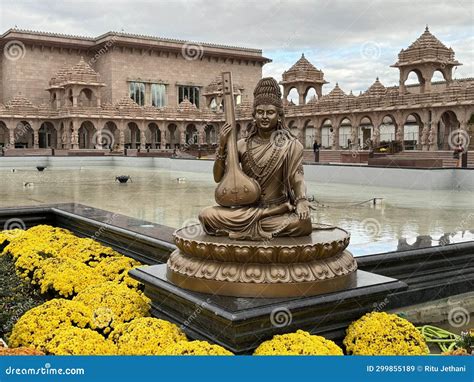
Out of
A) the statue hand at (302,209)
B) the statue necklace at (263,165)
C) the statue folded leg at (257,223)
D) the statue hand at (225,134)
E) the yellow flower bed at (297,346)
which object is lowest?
the yellow flower bed at (297,346)

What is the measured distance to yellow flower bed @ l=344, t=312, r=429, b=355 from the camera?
10.4 feet

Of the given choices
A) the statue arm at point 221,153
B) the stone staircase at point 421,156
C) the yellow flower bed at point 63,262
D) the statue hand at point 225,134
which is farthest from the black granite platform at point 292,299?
the stone staircase at point 421,156

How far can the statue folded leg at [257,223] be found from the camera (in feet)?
11.6

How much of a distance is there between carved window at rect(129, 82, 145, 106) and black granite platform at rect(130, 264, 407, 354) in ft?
139

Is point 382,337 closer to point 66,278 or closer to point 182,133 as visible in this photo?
point 66,278

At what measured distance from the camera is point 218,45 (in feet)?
158

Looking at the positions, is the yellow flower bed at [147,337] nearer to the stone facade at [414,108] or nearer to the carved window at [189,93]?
the stone facade at [414,108]

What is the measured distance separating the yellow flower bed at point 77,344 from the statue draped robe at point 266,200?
1.01 m

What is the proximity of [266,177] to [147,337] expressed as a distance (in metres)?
1.32

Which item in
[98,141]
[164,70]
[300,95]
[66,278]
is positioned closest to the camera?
[66,278]

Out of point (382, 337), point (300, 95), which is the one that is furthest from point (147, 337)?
point (300, 95)

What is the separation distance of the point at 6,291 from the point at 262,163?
2.72 m

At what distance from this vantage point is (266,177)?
145 inches

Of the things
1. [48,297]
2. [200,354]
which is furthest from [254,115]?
[48,297]
